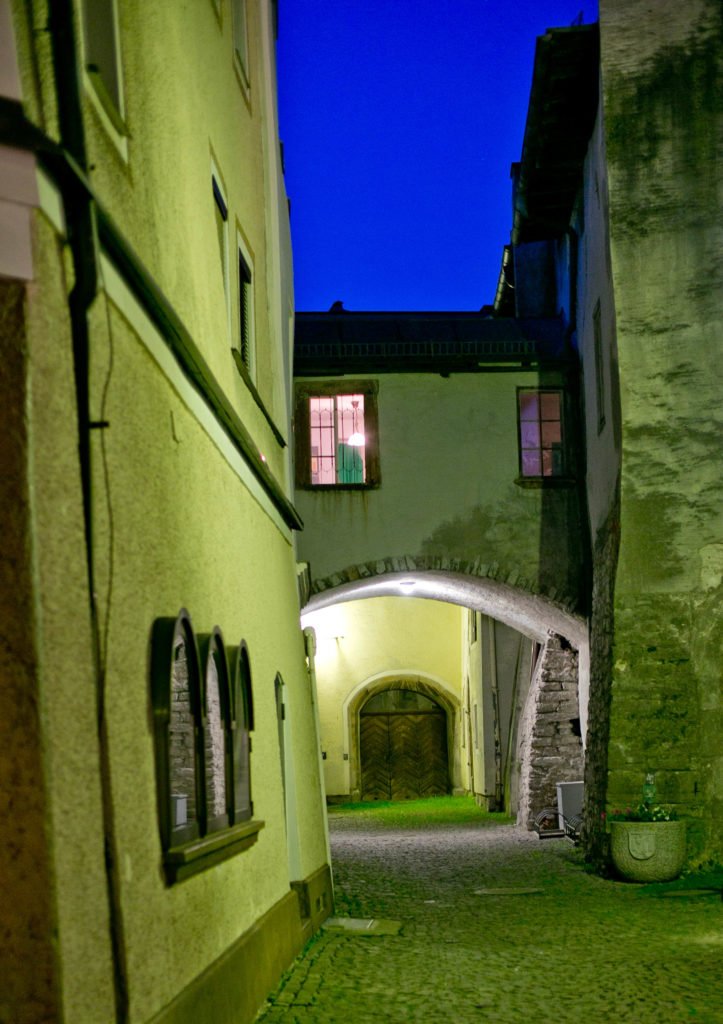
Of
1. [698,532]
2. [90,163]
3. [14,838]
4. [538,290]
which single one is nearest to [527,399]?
[538,290]

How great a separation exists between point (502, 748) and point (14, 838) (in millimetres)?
20350

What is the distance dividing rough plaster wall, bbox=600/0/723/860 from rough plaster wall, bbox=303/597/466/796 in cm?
1600

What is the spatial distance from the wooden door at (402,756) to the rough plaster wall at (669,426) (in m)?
16.5

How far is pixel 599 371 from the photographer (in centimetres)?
1505

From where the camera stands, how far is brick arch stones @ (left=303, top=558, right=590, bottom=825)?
17047 millimetres

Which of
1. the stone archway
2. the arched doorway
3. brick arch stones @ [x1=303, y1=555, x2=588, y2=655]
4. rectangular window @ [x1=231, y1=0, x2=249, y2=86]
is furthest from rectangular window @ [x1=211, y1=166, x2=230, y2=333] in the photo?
the arched doorway

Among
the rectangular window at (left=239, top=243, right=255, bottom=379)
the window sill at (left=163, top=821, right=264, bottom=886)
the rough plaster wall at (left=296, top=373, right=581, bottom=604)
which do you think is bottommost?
the window sill at (left=163, top=821, right=264, bottom=886)

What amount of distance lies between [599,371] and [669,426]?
207cm

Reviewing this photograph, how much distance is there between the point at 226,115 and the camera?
877cm

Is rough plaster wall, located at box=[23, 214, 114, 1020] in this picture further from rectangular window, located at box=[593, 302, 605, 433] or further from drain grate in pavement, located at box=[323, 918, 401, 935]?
rectangular window, located at box=[593, 302, 605, 433]

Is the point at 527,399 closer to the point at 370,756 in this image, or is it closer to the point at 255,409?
the point at 255,409

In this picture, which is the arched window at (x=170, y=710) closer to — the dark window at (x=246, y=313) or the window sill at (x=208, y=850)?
the window sill at (x=208, y=850)

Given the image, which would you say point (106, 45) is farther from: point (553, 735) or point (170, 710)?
point (553, 735)

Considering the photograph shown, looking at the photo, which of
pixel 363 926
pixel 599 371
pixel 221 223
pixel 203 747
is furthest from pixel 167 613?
pixel 599 371
